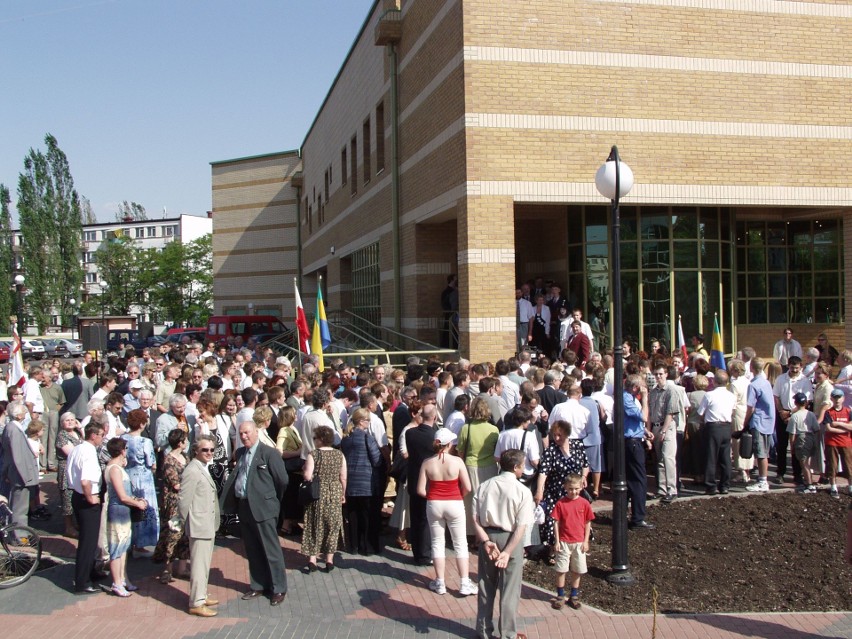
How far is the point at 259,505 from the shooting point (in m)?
7.65

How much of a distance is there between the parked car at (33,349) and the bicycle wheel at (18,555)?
47833 mm

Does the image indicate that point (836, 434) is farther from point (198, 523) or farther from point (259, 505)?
point (198, 523)

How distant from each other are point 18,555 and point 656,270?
13567mm

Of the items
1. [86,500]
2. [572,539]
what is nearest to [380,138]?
[86,500]

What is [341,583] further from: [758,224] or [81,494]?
[758,224]

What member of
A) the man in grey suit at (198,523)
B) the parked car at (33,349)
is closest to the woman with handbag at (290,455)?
the man in grey suit at (198,523)

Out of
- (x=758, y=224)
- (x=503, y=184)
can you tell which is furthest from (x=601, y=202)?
(x=758, y=224)

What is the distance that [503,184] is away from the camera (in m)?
15.7

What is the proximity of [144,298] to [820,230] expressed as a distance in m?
66.4

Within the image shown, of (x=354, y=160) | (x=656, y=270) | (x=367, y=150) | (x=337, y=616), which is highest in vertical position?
(x=354, y=160)

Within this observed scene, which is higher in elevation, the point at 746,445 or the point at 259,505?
the point at 259,505

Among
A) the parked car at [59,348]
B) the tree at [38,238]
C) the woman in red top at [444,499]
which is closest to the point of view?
the woman in red top at [444,499]

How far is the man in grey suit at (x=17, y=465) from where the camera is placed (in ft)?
32.0

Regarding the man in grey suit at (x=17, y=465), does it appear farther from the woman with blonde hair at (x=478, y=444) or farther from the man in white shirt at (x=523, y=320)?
the man in white shirt at (x=523, y=320)
